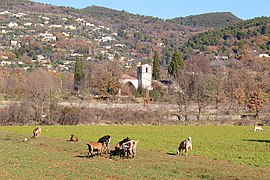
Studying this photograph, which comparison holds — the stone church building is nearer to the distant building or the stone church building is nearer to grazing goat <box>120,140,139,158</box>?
the distant building

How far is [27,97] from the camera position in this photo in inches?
2965

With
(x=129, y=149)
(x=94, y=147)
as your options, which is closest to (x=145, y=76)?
(x=94, y=147)

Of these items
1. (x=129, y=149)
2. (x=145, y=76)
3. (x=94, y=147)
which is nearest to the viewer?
(x=129, y=149)

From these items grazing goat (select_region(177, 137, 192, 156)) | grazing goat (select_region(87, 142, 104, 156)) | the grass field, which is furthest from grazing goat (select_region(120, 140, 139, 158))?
grazing goat (select_region(177, 137, 192, 156))

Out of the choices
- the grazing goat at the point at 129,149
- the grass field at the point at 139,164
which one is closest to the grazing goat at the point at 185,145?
the grass field at the point at 139,164

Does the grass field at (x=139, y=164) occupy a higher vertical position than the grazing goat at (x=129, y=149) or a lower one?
lower

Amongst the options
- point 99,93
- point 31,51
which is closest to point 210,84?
point 99,93

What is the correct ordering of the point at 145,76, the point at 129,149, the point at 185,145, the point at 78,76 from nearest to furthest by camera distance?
the point at 129,149 → the point at 185,145 → the point at 78,76 → the point at 145,76

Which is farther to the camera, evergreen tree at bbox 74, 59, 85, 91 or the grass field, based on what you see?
evergreen tree at bbox 74, 59, 85, 91

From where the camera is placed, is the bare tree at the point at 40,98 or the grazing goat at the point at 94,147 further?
the bare tree at the point at 40,98

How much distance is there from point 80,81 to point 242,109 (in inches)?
1589

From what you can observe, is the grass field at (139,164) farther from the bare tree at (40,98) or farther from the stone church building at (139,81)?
the stone church building at (139,81)

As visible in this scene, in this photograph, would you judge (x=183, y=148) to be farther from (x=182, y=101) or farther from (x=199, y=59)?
(x=199, y=59)

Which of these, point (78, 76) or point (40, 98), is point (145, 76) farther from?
point (40, 98)
